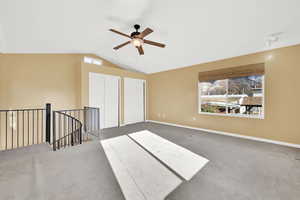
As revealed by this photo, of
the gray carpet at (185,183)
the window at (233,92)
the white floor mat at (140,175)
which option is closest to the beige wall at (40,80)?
the gray carpet at (185,183)

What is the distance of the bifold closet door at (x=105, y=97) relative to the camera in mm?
4629

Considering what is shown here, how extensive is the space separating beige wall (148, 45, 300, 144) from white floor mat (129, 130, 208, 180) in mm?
2047

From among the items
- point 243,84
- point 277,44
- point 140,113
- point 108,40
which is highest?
point 108,40

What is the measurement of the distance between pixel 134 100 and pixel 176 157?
3.88 m

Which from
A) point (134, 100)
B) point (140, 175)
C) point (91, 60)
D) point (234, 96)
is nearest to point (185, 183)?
point (140, 175)

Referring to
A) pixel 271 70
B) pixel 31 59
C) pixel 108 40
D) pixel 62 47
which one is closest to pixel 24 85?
pixel 31 59

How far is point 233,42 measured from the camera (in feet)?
10.4

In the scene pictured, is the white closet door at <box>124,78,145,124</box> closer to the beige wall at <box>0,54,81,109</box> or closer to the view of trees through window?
the beige wall at <box>0,54,81,109</box>

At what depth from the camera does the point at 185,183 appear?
1704 millimetres

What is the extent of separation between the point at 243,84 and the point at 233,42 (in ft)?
4.39

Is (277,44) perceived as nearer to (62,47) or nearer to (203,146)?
(203,146)

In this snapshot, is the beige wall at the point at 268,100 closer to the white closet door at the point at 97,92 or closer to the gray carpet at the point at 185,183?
the gray carpet at the point at 185,183

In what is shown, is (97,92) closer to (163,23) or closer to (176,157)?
(163,23)

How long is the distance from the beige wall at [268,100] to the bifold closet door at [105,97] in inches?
105
